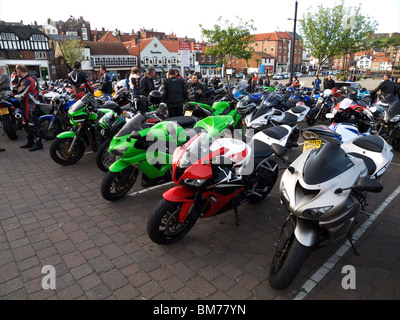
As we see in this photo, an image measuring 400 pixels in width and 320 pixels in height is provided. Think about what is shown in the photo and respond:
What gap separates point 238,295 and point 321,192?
1280 mm

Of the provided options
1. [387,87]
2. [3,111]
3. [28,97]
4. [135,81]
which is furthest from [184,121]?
[387,87]

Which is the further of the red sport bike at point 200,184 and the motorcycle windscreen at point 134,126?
the motorcycle windscreen at point 134,126

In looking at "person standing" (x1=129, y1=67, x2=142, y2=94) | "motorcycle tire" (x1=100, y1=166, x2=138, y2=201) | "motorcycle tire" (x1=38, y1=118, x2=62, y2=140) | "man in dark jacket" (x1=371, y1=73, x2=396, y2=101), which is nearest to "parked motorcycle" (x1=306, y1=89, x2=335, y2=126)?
"man in dark jacket" (x1=371, y1=73, x2=396, y2=101)

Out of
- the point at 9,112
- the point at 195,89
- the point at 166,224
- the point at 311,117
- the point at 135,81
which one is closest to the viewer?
the point at 166,224

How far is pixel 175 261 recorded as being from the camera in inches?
127

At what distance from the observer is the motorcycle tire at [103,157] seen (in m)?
5.48

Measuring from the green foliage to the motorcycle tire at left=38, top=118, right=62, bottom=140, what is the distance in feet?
56.3

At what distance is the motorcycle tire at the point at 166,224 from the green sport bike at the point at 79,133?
360 centimetres

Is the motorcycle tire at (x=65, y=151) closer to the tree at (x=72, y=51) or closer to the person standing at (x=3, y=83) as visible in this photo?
the person standing at (x=3, y=83)

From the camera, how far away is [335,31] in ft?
59.4

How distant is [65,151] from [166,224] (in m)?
4.04

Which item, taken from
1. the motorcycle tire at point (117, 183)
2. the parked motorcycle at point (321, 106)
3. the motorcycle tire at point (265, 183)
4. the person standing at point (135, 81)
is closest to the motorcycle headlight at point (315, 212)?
the motorcycle tire at point (265, 183)

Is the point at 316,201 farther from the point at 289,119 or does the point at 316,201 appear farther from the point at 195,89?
the point at 195,89
